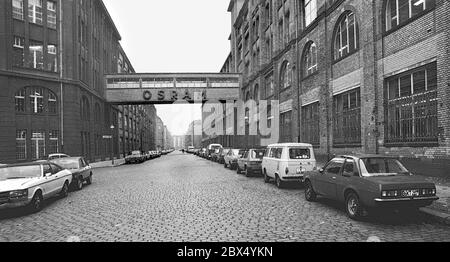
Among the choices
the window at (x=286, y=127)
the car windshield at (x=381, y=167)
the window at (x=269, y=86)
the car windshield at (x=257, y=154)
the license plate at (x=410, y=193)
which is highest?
the window at (x=269, y=86)

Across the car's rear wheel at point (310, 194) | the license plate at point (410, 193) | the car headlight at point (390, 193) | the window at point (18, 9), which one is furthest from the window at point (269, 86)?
the car headlight at point (390, 193)

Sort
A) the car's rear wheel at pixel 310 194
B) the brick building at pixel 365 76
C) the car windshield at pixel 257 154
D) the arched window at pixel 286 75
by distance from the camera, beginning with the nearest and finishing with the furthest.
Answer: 1. the car's rear wheel at pixel 310 194
2. the brick building at pixel 365 76
3. the car windshield at pixel 257 154
4. the arched window at pixel 286 75

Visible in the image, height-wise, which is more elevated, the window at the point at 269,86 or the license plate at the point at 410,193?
the window at the point at 269,86

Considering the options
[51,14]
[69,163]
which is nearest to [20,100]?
[51,14]

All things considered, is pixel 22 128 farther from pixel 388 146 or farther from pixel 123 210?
pixel 388 146

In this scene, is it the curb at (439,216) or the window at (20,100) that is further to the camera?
the window at (20,100)

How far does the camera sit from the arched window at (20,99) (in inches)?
1126

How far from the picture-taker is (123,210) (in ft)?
29.9

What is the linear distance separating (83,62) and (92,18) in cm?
791

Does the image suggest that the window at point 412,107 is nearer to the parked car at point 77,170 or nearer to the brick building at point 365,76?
the brick building at point 365,76

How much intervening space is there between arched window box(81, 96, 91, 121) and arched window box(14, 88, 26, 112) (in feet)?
22.9

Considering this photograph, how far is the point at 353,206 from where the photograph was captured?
25.5 feet

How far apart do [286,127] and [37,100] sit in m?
22.2

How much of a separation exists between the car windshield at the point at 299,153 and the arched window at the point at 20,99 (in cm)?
2539
